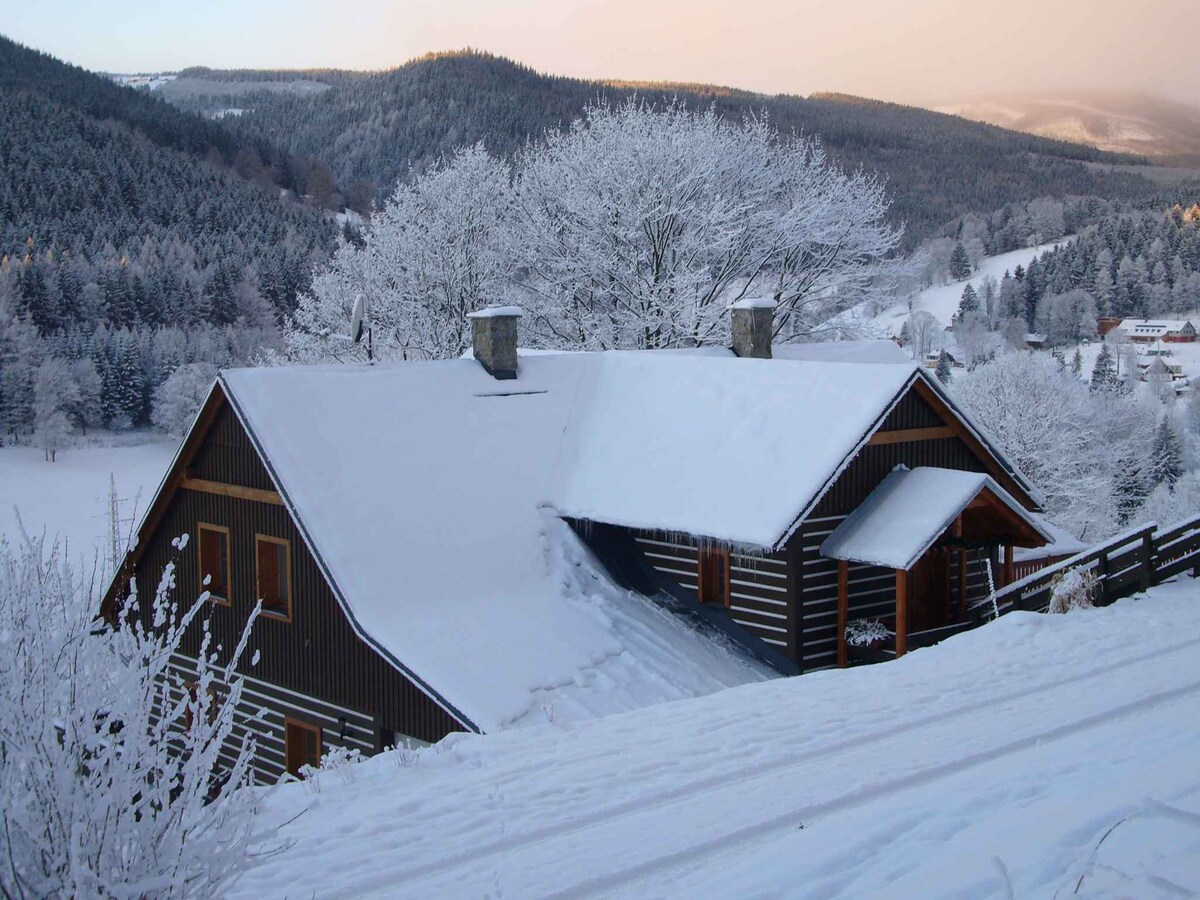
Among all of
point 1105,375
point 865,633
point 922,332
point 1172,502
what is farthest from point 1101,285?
point 865,633

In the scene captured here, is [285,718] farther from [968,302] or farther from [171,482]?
[968,302]

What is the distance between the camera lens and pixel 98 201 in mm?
110188

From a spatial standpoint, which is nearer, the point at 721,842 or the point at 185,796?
the point at 185,796

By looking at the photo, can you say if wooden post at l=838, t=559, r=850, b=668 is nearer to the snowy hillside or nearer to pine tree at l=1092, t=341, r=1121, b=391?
pine tree at l=1092, t=341, r=1121, b=391

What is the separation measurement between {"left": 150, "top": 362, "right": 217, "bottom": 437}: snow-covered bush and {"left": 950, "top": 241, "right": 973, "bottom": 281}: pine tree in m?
98.9

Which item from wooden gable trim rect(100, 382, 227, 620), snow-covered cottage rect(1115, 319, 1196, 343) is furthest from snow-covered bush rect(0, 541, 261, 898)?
snow-covered cottage rect(1115, 319, 1196, 343)

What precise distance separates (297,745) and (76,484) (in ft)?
165

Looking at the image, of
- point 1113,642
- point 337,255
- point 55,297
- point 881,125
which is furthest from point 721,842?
point 881,125

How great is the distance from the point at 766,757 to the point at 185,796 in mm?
4967

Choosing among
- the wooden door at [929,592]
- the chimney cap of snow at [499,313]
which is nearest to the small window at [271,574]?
the chimney cap of snow at [499,313]

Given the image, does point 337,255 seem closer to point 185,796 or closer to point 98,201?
point 185,796

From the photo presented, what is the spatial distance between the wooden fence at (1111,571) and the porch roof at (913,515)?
2.54ft

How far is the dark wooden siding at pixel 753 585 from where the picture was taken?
14.5m

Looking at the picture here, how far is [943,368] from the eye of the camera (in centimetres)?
8481
